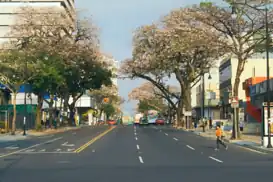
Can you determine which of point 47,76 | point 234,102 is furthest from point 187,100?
point 234,102

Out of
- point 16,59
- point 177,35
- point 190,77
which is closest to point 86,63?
point 190,77

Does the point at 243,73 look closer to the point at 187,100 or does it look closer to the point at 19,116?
the point at 187,100

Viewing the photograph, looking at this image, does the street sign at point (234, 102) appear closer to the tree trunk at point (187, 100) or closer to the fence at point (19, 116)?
the fence at point (19, 116)

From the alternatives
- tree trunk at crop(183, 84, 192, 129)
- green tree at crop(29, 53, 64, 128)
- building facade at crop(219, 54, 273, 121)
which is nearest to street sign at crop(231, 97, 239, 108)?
green tree at crop(29, 53, 64, 128)

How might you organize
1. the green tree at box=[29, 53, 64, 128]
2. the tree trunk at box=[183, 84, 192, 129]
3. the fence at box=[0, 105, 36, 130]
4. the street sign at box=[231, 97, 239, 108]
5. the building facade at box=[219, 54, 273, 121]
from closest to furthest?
the street sign at box=[231, 97, 239, 108] < the green tree at box=[29, 53, 64, 128] < the fence at box=[0, 105, 36, 130] < the tree trunk at box=[183, 84, 192, 129] < the building facade at box=[219, 54, 273, 121]

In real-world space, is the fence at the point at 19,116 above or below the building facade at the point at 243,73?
below

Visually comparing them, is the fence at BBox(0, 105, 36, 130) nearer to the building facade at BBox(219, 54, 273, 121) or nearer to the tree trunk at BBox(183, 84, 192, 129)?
the tree trunk at BBox(183, 84, 192, 129)

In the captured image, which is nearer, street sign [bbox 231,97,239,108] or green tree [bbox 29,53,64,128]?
street sign [bbox 231,97,239,108]

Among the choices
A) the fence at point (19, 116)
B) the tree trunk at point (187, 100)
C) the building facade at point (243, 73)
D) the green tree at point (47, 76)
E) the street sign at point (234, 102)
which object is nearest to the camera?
the street sign at point (234, 102)

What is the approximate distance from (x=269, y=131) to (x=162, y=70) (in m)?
39.3

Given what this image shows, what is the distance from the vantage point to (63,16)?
2603 inches

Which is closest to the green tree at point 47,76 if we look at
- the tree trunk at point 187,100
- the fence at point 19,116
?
the fence at point 19,116

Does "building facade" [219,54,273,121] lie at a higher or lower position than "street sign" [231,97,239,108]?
higher

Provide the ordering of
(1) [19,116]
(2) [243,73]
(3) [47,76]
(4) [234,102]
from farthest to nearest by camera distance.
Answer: (2) [243,73], (1) [19,116], (3) [47,76], (4) [234,102]
